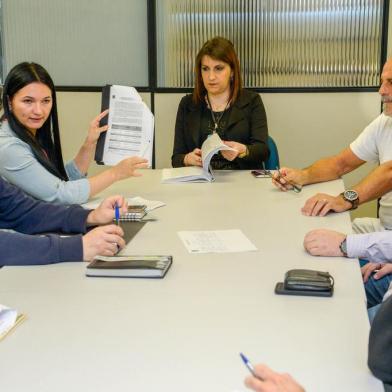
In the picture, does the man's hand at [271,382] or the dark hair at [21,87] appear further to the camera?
the dark hair at [21,87]

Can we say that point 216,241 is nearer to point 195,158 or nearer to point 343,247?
point 343,247

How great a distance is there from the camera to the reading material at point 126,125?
2684 mm

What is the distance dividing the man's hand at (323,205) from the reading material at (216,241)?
389mm

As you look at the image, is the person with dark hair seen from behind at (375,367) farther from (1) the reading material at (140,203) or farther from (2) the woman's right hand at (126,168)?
(2) the woman's right hand at (126,168)

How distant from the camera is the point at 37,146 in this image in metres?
2.55

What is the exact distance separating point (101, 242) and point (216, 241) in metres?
0.38

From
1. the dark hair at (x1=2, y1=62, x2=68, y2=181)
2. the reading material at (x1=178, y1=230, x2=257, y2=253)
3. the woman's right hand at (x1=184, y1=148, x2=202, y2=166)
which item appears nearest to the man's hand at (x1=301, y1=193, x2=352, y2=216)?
the reading material at (x1=178, y1=230, x2=257, y2=253)

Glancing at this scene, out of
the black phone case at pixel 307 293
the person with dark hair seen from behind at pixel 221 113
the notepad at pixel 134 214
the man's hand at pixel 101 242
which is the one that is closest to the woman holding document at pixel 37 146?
the notepad at pixel 134 214

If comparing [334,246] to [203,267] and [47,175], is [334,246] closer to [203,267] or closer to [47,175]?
[203,267]

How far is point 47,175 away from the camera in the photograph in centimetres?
243

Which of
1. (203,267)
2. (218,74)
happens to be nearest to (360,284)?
(203,267)

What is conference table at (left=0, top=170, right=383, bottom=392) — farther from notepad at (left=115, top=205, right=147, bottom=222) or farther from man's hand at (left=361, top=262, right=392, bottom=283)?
man's hand at (left=361, top=262, right=392, bottom=283)

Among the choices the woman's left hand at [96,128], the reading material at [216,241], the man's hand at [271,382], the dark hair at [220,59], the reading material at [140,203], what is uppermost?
the dark hair at [220,59]

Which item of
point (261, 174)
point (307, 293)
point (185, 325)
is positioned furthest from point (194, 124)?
point (185, 325)
